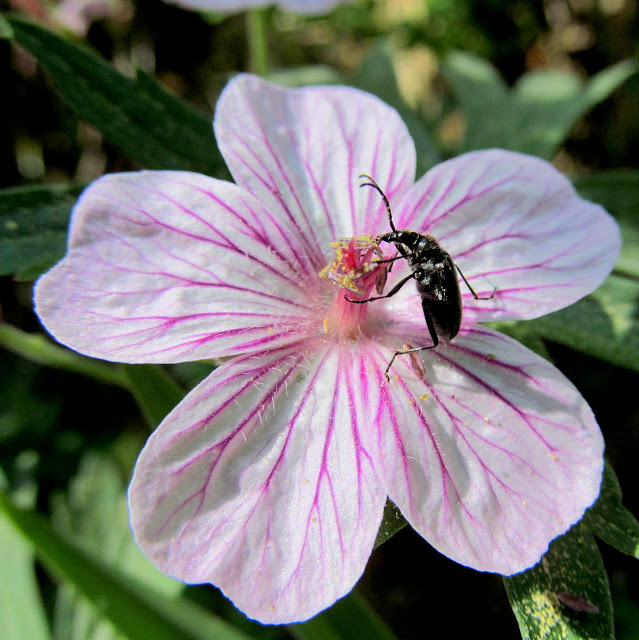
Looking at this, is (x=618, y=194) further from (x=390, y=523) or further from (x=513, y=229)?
(x=390, y=523)

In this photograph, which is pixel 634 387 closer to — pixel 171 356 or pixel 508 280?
pixel 508 280

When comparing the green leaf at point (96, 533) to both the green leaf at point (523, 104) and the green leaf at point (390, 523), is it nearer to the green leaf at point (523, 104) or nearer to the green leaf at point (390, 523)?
the green leaf at point (390, 523)

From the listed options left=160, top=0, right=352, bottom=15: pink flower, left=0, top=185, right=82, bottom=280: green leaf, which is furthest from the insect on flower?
left=160, top=0, right=352, bottom=15: pink flower

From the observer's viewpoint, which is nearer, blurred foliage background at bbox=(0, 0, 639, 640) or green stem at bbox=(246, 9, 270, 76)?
blurred foliage background at bbox=(0, 0, 639, 640)

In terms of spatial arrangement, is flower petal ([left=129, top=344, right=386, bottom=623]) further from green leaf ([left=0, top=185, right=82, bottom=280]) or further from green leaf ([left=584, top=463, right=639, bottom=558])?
green leaf ([left=0, top=185, right=82, bottom=280])

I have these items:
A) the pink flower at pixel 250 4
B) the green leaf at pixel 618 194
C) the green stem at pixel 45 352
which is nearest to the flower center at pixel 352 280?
the green stem at pixel 45 352

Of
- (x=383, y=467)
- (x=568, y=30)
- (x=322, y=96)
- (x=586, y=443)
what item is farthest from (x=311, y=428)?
(x=568, y=30)
